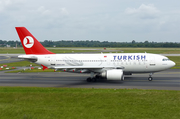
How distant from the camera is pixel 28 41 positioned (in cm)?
3312

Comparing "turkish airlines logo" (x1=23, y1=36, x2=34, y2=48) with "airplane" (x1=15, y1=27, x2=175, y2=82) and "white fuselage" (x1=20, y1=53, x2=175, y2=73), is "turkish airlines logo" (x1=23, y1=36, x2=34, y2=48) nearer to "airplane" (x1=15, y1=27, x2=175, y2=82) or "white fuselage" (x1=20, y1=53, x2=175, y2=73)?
"airplane" (x1=15, y1=27, x2=175, y2=82)

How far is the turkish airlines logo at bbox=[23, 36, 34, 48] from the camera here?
33125 mm

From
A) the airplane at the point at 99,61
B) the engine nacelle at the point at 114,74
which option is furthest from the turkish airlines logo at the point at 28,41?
the engine nacelle at the point at 114,74

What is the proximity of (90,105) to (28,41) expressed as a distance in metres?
20.6

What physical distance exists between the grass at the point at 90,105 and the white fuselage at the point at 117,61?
11.7 meters

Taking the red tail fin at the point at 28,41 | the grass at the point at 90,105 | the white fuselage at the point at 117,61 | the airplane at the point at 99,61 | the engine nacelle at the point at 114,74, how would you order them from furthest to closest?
the red tail fin at the point at 28,41
the white fuselage at the point at 117,61
the airplane at the point at 99,61
the engine nacelle at the point at 114,74
the grass at the point at 90,105

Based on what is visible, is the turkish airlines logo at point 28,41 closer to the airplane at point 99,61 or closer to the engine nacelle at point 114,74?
the airplane at point 99,61

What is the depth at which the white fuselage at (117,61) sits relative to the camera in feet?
101

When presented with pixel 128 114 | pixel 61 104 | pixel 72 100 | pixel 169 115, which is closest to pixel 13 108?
pixel 61 104

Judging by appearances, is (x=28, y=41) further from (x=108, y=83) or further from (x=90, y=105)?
(x=90, y=105)

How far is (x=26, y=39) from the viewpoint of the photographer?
1304 inches

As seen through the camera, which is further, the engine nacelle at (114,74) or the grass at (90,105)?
the engine nacelle at (114,74)

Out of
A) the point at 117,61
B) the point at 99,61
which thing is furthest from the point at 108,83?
the point at 99,61

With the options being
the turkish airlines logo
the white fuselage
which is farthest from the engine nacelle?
the turkish airlines logo
